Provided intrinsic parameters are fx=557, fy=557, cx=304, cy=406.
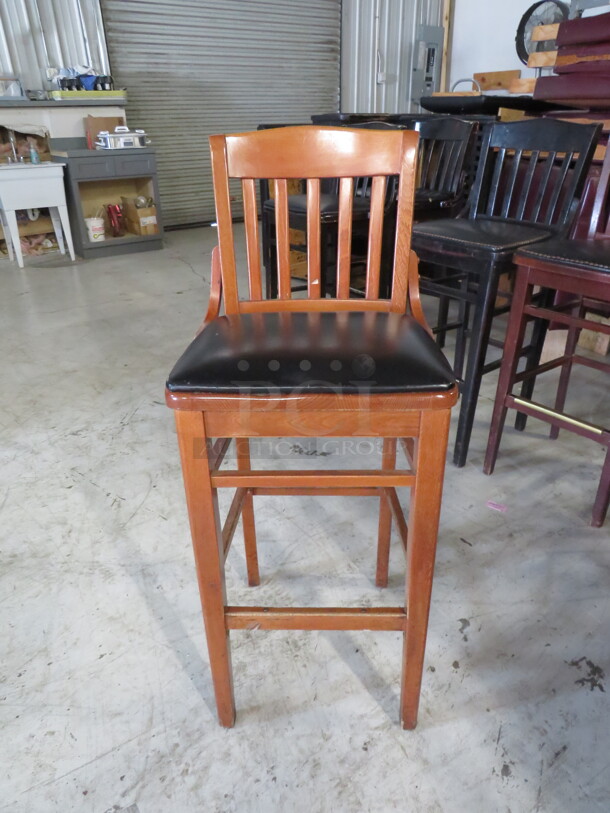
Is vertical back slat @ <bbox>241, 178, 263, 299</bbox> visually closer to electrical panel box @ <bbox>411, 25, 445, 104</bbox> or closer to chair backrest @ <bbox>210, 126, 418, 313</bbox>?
chair backrest @ <bbox>210, 126, 418, 313</bbox>

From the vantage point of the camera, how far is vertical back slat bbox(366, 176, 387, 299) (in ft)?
3.61

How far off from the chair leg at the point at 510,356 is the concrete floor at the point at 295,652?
96 mm

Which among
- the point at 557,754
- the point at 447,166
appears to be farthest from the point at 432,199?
the point at 557,754

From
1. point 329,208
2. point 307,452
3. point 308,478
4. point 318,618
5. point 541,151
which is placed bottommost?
point 307,452

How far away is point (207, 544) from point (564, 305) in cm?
144

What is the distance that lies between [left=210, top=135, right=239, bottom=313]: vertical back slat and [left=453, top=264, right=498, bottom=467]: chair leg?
2.81ft

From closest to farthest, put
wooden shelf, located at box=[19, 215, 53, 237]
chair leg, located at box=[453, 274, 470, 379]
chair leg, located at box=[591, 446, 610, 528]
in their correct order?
chair leg, located at box=[591, 446, 610, 528] < chair leg, located at box=[453, 274, 470, 379] < wooden shelf, located at box=[19, 215, 53, 237]

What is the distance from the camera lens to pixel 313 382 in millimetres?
830

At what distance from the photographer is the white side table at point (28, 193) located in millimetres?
4148

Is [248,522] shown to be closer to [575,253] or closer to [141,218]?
[575,253]

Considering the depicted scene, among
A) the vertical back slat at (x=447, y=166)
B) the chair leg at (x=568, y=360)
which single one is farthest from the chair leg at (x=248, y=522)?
the vertical back slat at (x=447, y=166)

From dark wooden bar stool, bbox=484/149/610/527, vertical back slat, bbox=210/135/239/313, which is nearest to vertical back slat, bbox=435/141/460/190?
dark wooden bar stool, bbox=484/149/610/527

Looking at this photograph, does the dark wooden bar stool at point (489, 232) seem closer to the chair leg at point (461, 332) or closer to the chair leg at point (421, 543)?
the chair leg at point (461, 332)

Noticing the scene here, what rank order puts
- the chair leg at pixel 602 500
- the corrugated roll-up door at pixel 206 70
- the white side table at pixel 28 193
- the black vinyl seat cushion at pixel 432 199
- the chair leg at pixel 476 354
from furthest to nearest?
the corrugated roll-up door at pixel 206 70, the white side table at pixel 28 193, the black vinyl seat cushion at pixel 432 199, the chair leg at pixel 476 354, the chair leg at pixel 602 500
